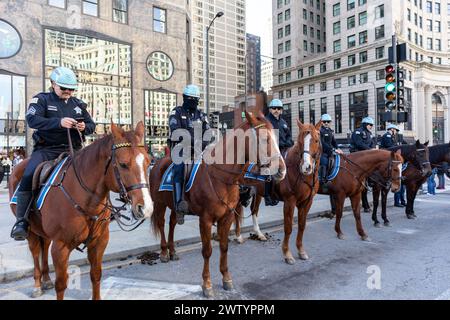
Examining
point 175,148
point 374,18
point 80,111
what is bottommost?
point 175,148

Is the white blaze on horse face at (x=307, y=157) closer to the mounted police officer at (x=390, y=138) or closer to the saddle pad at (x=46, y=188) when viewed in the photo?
the saddle pad at (x=46, y=188)

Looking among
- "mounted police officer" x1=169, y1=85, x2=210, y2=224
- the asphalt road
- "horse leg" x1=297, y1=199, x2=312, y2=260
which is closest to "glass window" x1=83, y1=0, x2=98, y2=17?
"mounted police officer" x1=169, y1=85, x2=210, y2=224

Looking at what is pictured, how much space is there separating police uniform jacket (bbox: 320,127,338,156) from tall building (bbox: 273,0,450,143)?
49319mm

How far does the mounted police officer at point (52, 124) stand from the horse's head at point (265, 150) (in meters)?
2.14

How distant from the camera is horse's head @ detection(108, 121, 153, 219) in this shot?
3.02m

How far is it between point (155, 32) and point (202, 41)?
12316 centimetres

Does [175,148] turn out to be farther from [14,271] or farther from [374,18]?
[374,18]

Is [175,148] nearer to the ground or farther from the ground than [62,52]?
nearer to the ground

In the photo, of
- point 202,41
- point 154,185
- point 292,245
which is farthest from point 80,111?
point 202,41

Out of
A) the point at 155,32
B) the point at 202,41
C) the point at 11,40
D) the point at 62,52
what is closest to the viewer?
the point at 11,40

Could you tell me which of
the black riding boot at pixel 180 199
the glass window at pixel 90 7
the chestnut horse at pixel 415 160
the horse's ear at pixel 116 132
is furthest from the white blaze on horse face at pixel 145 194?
the glass window at pixel 90 7

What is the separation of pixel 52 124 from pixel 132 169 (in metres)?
1.40

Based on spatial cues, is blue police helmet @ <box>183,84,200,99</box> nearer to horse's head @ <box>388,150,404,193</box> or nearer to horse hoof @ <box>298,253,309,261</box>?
horse hoof @ <box>298,253,309,261</box>
